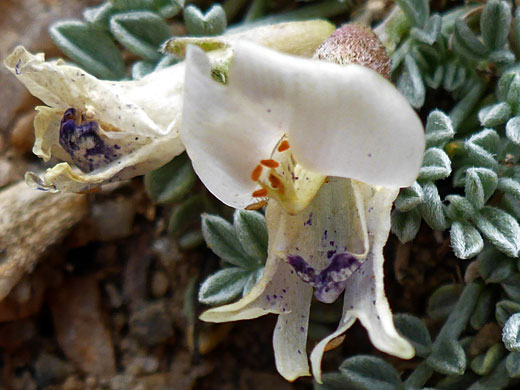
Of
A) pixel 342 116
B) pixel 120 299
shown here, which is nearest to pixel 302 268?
pixel 342 116

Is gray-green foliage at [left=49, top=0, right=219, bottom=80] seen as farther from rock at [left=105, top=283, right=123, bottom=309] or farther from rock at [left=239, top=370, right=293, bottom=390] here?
rock at [left=239, top=370, right=293, bottom=390]

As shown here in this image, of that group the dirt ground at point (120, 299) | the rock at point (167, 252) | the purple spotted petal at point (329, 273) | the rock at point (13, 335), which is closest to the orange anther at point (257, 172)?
the purple spotted petal at point (329, 273)

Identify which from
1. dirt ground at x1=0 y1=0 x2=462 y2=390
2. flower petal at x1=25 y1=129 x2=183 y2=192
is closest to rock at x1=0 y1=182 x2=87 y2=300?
dirt ground at x1=0 y1=0 x2=462 y2=390

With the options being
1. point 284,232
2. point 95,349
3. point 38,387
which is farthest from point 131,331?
point 284,232

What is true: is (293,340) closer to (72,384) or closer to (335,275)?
(335,275)

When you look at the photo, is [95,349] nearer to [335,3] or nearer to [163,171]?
[163,171]

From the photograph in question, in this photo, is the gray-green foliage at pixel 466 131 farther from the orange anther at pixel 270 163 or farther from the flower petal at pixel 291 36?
the orange anther at pixel 270 163
